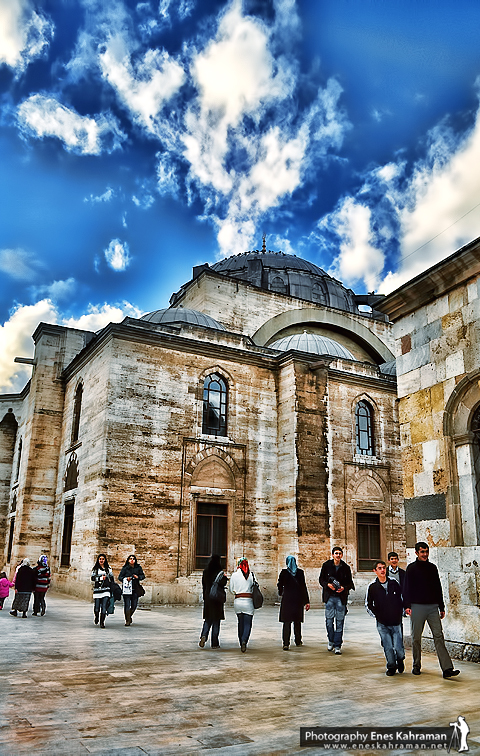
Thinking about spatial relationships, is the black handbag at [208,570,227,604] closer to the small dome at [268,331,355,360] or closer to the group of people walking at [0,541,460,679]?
the group of people walking at [0,541,460,679]

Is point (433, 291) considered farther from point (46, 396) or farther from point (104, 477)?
point (46, 396)

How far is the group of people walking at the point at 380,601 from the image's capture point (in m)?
6.66

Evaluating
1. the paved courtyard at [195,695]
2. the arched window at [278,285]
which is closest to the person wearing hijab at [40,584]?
the paved courtyard at [195,695]

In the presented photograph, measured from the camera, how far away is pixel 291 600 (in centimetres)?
864

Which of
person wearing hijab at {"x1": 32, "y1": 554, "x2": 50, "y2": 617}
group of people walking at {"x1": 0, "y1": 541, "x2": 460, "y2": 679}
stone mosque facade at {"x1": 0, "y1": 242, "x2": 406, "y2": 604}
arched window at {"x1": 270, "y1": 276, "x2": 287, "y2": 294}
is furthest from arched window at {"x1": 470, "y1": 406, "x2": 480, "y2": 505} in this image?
arched window at {"x1": 270, "y1": 276, "x2": 287, "y2": 294}

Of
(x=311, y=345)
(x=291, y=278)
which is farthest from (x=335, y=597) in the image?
(x=291, y=278)

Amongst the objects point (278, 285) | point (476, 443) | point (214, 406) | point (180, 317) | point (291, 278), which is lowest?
point (476, 443)

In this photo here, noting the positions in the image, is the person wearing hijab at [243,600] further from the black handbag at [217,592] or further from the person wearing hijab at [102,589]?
the person wearing hijab at [102,589]

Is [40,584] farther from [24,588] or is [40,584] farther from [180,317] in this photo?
[180,317]

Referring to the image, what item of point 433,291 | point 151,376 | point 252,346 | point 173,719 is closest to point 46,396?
point 151,376

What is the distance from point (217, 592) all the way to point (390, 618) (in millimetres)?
2744

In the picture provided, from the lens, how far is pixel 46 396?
2217 centimetres

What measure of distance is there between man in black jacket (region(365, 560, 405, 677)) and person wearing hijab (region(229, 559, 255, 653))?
6.61 feet

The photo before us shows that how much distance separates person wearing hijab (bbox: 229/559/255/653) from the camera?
816 cm
